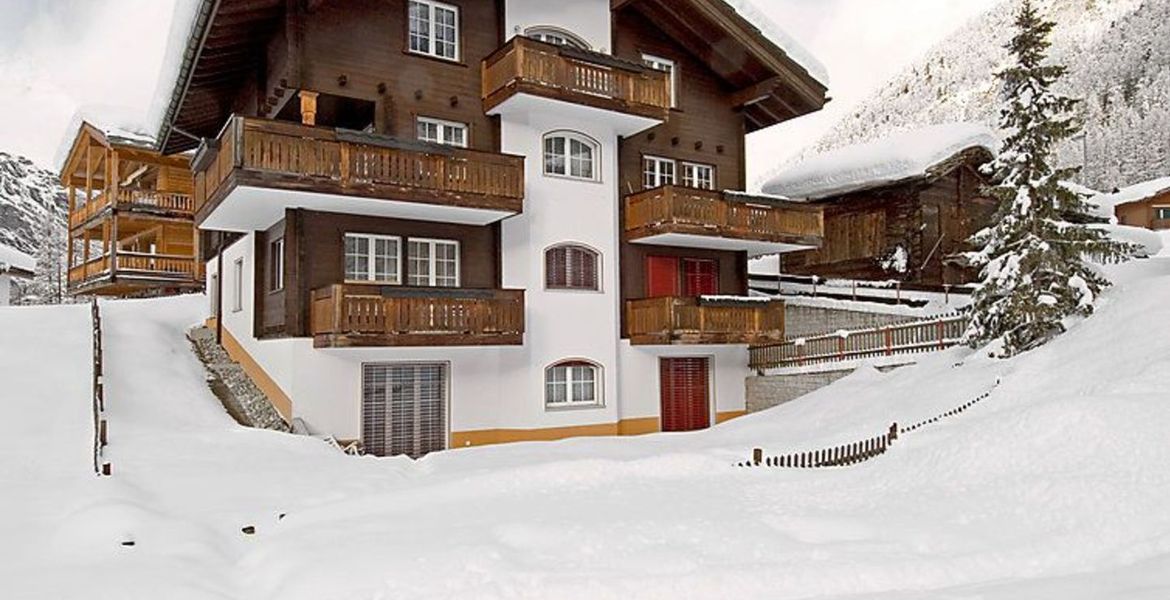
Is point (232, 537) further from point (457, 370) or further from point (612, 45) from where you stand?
point (612, 45)

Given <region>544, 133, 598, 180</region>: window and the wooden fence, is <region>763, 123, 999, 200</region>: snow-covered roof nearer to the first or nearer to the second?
the wooden fence

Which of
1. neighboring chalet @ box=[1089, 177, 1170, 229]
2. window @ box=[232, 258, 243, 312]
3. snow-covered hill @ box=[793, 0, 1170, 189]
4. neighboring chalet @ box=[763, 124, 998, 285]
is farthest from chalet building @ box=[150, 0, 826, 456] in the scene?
snow-covered hill @ box=[793, 0, 1170, 189]

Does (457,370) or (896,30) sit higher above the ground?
(896,30)

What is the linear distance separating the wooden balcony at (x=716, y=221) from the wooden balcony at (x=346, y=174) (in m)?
3.98

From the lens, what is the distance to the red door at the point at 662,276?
2145 centimetres

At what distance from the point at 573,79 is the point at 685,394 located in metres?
9.17

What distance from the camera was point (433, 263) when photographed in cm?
1833

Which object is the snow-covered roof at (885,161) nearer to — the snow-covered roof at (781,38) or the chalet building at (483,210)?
the chalet building at (483,210)

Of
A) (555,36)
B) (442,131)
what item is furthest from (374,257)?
(555,36)

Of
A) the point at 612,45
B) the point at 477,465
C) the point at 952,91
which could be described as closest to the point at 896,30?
the point at 952,91

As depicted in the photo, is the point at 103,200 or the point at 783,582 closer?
the point at 783,582

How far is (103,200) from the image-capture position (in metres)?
32.3

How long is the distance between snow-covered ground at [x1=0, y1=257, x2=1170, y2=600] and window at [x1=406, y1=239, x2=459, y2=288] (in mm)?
4439

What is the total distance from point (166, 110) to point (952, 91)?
361 feet
